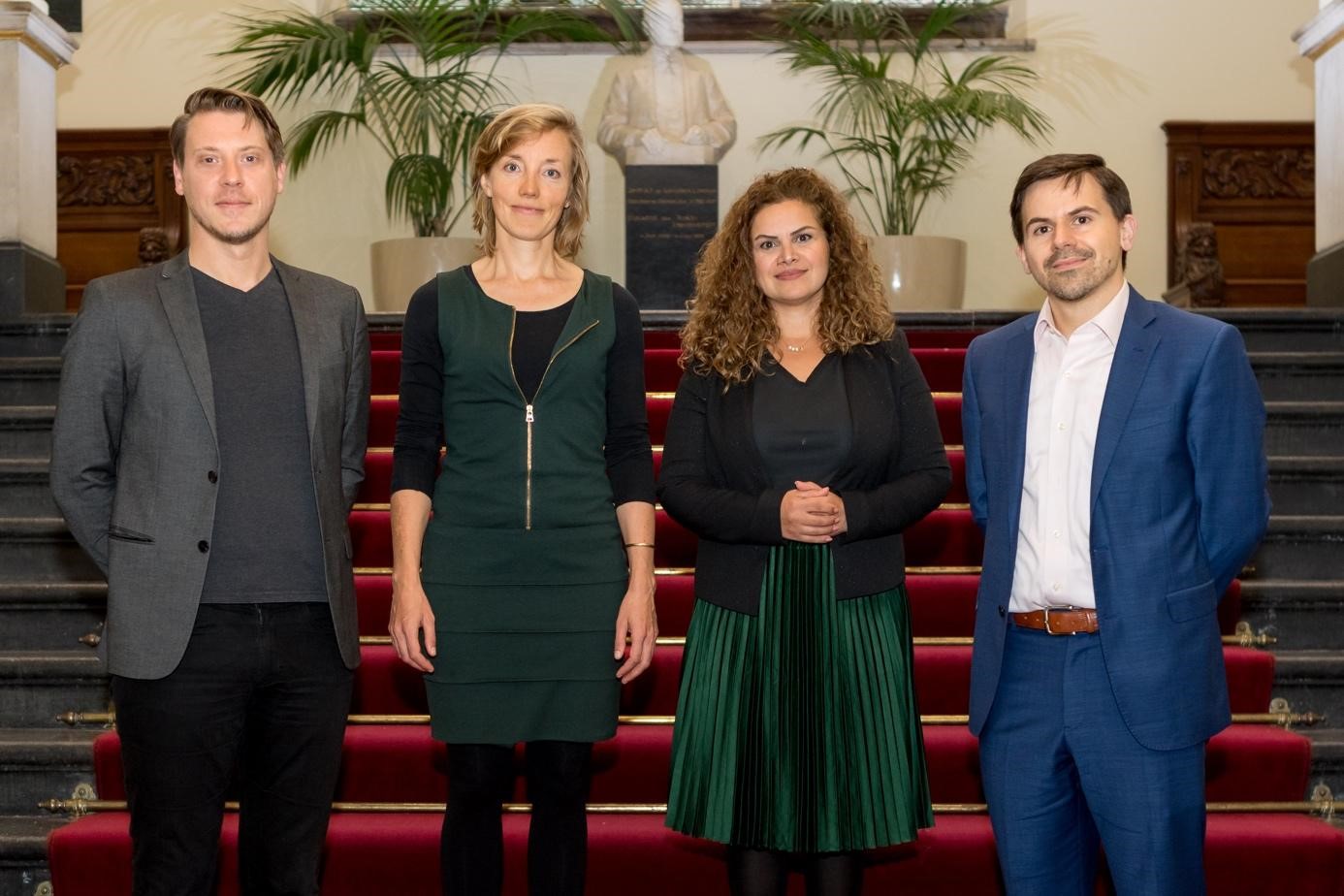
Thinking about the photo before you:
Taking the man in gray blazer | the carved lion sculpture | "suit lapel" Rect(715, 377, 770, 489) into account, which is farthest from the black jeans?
the carved lion sculpture

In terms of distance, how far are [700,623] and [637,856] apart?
0.98 meters

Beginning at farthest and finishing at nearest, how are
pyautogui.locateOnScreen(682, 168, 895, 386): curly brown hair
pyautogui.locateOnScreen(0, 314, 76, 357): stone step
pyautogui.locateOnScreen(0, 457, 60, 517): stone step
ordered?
pyautogui.locateOnScreen(0, 314, 76, 357): stone step, pyautogui.locateOnScreen(0, 457, 60, 517): stone step, pyautogui.locateOnScreen(682, 168, 895, 386): curly brown hair

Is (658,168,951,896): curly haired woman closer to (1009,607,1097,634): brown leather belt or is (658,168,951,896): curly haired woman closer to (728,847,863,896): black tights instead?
(728,847,863,896): black tights

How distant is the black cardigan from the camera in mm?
2586

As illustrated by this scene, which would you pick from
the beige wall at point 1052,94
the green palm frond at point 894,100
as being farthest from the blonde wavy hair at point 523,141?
the beige wall at point 1052,94

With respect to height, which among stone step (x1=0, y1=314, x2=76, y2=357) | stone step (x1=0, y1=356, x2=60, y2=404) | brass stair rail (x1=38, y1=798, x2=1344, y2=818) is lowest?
brass stair rail (x1=38, y1=798, x2=1344, y2=818)

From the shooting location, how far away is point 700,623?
2678mm

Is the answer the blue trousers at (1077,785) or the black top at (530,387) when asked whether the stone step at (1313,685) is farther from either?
the black top at (530,387)

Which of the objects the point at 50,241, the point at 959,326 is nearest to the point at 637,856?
the point at 959,326

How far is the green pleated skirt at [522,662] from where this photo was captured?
2541 mm

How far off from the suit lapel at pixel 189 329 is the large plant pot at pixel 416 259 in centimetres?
440

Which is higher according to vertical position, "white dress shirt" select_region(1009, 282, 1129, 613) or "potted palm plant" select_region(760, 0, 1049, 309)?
"potted palm plant" select_region(760, 0, 1049, 309)

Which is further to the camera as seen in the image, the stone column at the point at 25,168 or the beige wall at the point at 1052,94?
the beige wall at the point at 1052,94

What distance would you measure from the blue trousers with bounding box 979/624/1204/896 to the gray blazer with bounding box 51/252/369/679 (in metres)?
1.15
